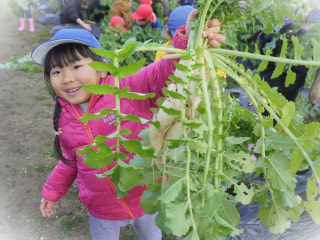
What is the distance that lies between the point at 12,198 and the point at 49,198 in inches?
59.8

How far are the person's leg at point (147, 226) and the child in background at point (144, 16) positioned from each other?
2976mm

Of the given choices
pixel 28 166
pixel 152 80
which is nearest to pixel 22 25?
pixel 28 166

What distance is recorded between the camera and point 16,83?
500cm

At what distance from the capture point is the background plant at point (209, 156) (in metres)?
0.62

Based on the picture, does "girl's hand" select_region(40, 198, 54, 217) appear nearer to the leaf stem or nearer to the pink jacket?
the pink jacket

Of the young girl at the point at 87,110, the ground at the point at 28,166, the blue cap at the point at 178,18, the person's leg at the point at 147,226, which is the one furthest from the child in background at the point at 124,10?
the person's leg at the point at 147,226

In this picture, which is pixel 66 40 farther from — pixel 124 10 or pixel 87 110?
pixel 124 10

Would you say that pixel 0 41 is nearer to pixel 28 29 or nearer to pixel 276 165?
pixel 28 29

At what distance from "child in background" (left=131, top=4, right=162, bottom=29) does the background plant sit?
3230mm

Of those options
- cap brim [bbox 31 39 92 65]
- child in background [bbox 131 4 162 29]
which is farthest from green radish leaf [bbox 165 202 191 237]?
child in background [bbox 131 4 162 29]

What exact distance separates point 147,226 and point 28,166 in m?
2.11

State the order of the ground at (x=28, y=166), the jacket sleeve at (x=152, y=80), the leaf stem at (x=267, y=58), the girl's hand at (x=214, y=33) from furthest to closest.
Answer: the ground at (x=28, y=166), the jacket sleeve at (x=152, y=80), the girl's hand at (x=214, y=33), the leaf stem at (x=267, y=58)

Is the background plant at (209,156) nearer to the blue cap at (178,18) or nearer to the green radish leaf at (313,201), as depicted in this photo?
the green radish leaf at (313,201)

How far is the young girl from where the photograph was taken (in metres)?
1.27
